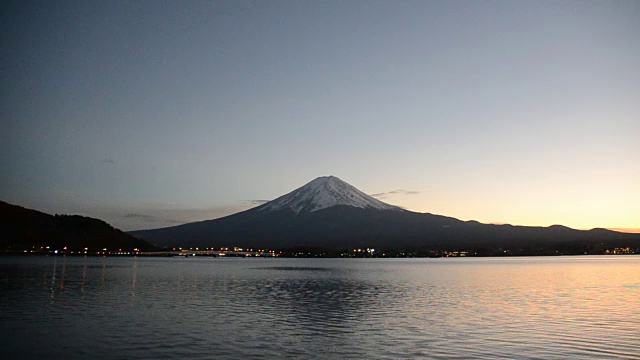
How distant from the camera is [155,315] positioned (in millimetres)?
27875

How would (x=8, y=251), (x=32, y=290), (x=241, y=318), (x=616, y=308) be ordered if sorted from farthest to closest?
(x=8, y=251), (x=32, y=290), (x=616, y=308), (x=241, y=318)

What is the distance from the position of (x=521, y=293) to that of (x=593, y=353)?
2569 centimetres

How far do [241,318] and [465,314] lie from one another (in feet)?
35.5

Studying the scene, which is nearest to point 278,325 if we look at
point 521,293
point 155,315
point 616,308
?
point 155,315

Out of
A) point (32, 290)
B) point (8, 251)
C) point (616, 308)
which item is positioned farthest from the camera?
point (8, 251)

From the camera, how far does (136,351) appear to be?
61.3 ft

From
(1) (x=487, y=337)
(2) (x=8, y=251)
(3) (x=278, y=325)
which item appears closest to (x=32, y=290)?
(3) (x=278, y=325)

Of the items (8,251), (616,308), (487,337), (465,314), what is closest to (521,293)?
(616,308)

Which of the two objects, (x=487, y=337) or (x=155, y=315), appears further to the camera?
(x=155, y=315)

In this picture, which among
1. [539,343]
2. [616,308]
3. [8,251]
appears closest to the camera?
[539,343]

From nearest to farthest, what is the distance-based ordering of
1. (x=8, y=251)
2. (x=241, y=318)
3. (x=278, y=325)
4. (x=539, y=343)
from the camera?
(x=539, y=343), (x=278, y=325), (x=241, y=318), (x=8, y=251)

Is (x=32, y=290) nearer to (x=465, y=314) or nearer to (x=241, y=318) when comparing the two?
(x=241, y=318)

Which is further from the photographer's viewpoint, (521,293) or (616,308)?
(521,293)

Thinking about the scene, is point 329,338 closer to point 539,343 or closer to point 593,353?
point 539,343
